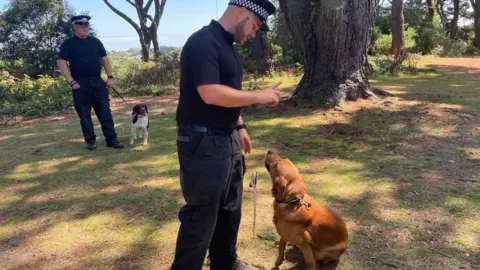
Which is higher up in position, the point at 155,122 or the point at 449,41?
the point at 449,41

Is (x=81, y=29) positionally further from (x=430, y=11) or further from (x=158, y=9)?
(x=430, y=11)

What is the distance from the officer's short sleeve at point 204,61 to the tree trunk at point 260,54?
13.8 metres

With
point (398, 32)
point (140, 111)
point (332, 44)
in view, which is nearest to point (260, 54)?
point (398, 32)

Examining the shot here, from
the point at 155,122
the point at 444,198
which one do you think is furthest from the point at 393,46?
the point at 444,198

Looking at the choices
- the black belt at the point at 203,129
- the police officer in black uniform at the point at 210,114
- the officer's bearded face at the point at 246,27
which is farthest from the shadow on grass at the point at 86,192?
the officer's bearded face at the point at 246,27

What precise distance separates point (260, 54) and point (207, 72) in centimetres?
1418

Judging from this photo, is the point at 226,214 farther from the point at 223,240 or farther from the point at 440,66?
the point at 440,66

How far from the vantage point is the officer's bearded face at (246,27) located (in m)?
2.38

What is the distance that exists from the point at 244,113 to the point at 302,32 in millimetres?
2079

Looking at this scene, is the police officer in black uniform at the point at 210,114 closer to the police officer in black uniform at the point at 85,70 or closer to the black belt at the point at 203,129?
the black belt at the point at 203,129

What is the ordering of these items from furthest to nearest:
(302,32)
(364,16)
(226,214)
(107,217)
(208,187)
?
(302,32) < (364,16) < (107,217) < (226,214) < (208,187)

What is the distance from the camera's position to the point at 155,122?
29.0 ft

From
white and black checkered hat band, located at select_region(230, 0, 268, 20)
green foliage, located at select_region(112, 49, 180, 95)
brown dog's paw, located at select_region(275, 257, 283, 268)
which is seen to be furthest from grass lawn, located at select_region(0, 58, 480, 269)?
green foliage, located at select_region(112, 49, 180, 95)

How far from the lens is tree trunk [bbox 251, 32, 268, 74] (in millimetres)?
15977
